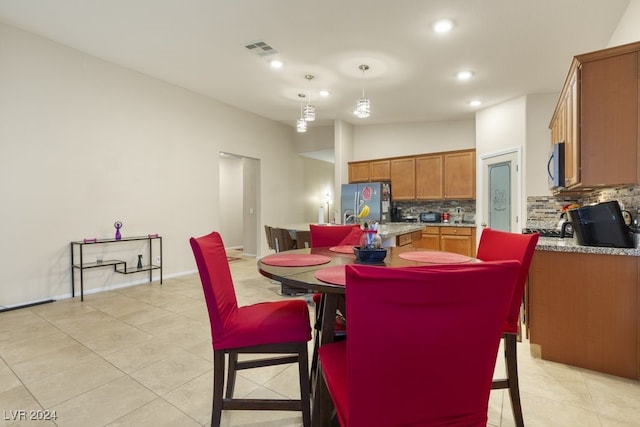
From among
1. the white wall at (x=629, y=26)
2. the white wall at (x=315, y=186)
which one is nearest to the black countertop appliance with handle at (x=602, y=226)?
the white wall at (x=629, y=26)

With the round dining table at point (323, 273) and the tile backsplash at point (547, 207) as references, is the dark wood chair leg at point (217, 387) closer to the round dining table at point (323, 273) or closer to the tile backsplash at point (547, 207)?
the round dining table at point (323, 273)

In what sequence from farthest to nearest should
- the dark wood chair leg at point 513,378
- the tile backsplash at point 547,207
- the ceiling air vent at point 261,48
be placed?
the tile backsplash at point 547,207
the ceiling air vent at point 261,48
the dark wood chair leg at point 513,378

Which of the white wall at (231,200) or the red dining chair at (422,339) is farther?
the white wall at (231,200)

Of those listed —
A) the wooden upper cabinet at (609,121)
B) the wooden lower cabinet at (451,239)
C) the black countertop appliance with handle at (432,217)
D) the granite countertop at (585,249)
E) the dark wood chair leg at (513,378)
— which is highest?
the wooden upper cabinet at (609,121)

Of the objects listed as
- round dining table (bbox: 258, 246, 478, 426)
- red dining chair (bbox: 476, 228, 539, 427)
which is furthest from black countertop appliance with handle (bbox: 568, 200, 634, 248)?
round dining table (bbox: 258, 246, 478, 426)

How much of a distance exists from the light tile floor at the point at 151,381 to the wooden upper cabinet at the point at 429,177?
385 centimetres

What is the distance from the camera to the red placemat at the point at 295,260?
1744mm

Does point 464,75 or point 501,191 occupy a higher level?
point 464,75

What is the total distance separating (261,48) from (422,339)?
3.74 metres

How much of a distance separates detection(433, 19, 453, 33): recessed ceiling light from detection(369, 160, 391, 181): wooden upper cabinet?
344cm

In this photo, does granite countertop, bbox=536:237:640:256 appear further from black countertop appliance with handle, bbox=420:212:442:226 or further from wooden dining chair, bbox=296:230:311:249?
black countertop appliance with handle, bbox=420:212:442:226

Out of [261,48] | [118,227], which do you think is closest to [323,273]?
[261,48]

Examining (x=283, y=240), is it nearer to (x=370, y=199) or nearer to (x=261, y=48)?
(x=261, y=48)

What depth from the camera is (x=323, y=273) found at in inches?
58.5
